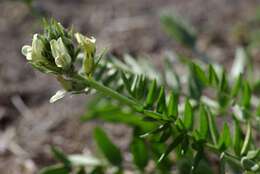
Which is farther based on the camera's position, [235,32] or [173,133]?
[235,32]

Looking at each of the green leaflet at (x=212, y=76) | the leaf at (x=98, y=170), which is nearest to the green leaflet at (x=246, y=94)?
the green leaflet at (x=212, y=76)

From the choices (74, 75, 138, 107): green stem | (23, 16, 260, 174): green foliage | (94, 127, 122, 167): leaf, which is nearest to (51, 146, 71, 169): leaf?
(23, 16, 260, 174): green foliage

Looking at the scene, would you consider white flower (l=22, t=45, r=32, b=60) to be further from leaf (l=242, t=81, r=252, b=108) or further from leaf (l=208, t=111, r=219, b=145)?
leaf (l=242, t=81, r=252, b=108)

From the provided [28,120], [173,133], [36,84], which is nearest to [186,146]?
[173,133]

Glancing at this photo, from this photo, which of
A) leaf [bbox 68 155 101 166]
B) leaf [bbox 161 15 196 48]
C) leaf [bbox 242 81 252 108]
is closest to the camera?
leaf [bbox 242 81 252 108]

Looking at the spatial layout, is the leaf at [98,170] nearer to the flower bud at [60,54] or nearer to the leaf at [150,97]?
the leaf at [150,97]

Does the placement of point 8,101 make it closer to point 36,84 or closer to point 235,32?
point 36,84
